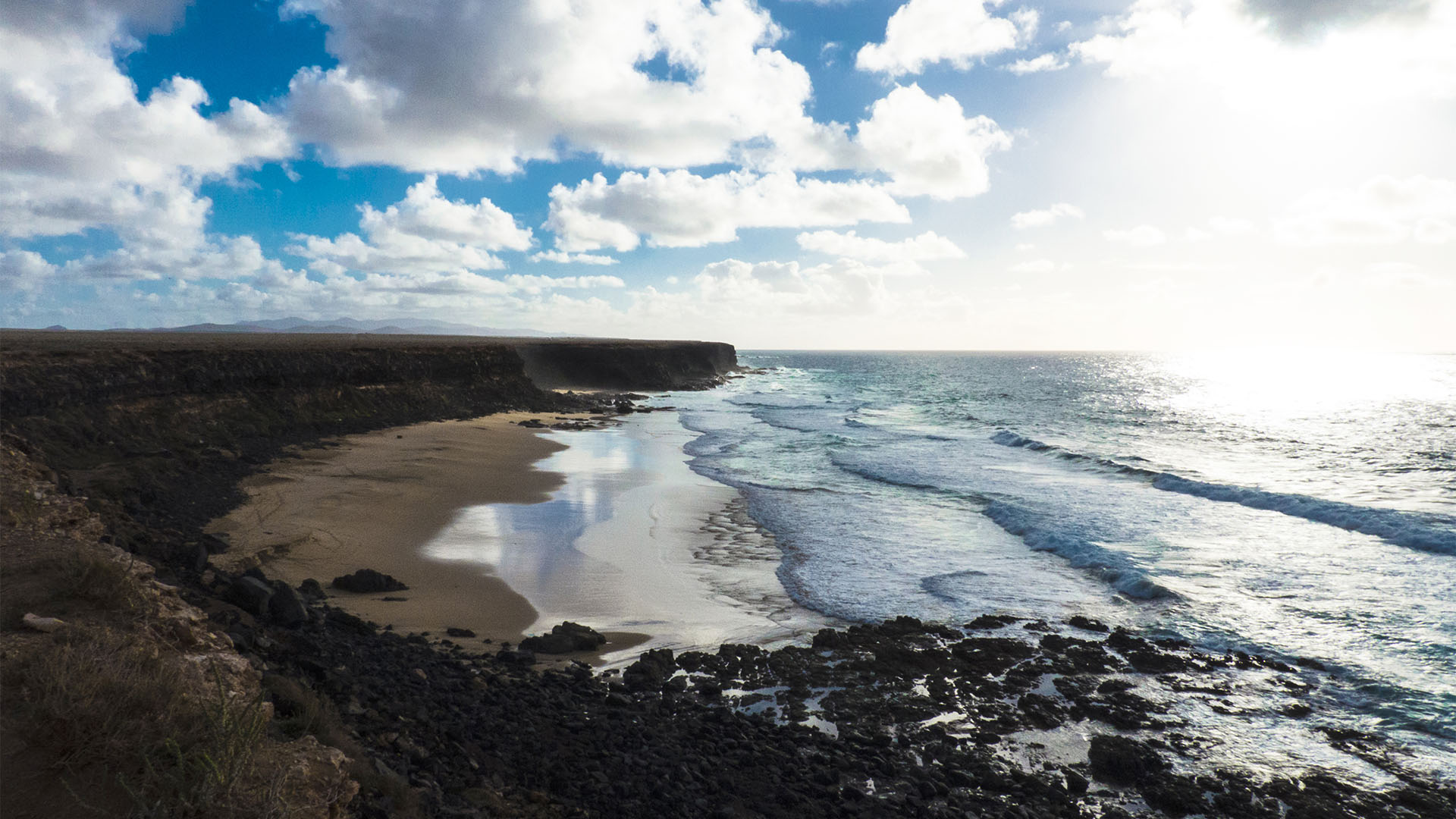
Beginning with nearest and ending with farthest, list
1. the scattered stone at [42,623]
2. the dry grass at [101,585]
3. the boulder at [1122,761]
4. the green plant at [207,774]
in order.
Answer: the green plant at [207,774] < the scattered stone at [42,623] < the dry grass at [101,585] < the boulder at [1122,761]

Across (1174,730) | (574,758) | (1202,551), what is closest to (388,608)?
(574,758)

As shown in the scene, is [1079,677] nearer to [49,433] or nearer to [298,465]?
[298,465]

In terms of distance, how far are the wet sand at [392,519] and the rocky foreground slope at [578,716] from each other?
1.01 m

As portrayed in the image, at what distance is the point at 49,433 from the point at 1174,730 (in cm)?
2533

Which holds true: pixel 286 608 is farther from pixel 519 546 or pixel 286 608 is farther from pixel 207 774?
pixel 519 546

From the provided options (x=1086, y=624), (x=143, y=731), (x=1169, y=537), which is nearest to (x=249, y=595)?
(x=143, y=731)

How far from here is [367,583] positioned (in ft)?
40.6

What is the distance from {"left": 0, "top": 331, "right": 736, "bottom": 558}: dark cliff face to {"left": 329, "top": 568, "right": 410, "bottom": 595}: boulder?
2.61 meters

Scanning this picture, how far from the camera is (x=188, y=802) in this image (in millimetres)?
3742

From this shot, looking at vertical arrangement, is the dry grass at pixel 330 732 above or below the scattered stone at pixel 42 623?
below

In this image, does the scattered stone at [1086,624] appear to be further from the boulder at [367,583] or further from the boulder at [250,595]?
the boulder at [250,595]

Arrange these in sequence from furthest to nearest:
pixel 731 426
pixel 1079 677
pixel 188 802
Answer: pixel 731 426 → pixel 1079 677 → pixel 188 802

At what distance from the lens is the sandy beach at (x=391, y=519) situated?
12.0m

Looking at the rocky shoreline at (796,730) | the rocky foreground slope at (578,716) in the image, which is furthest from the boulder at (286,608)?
the rocky shoreline at (796,730)
